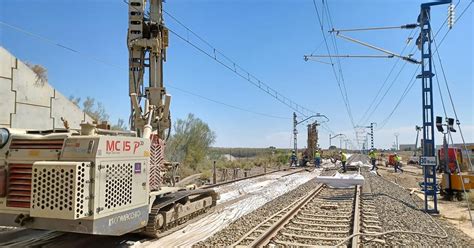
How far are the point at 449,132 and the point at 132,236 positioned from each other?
11.1 m

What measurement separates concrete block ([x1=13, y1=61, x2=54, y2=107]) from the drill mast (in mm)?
5825

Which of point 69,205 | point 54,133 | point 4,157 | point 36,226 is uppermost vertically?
point 54,133

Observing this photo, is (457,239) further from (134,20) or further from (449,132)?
(134,20)

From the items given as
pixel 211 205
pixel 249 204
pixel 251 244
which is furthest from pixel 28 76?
pixel 251 244

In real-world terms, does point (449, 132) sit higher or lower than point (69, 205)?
higher

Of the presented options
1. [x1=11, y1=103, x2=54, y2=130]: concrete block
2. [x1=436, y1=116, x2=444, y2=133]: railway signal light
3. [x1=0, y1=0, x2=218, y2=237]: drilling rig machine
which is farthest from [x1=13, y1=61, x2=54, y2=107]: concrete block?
[x1=436, y1=116, x2=444, y2=133]: railway signal light

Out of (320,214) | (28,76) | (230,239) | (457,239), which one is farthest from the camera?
(28,76)

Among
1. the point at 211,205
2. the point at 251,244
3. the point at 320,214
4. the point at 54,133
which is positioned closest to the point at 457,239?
the point at 320,214

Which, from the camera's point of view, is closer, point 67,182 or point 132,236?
point 67,182

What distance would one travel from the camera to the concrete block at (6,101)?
1315 cm

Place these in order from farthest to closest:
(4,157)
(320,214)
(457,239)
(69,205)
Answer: (320,214), (457,239), (4,157), (69,205)

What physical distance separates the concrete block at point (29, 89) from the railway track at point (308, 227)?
9993 millimetres

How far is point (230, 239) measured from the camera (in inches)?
331

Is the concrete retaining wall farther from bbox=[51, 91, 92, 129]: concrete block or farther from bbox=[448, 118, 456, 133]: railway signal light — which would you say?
bbox=[448, 118, 456, 133]: railway signal light
